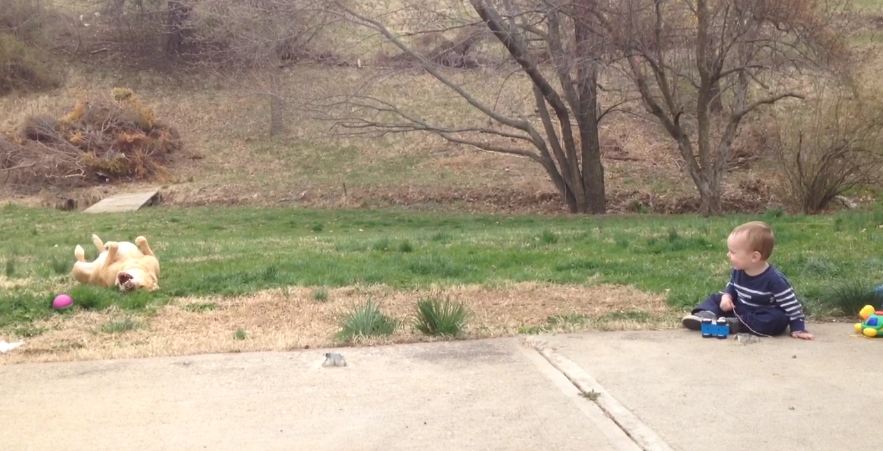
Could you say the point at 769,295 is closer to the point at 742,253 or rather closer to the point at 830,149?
the point at 742,253

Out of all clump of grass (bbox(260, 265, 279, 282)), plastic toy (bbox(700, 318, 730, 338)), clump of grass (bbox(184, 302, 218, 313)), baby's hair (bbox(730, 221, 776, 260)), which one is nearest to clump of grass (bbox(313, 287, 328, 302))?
clump of grass (bbox(184, 302, 218, 313))

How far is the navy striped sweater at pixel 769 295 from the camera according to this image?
5.80m

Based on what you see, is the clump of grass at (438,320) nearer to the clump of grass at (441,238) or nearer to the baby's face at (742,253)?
the baby's face at (742,253)

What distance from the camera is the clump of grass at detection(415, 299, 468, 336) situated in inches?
231

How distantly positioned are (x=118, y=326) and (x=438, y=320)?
237cm

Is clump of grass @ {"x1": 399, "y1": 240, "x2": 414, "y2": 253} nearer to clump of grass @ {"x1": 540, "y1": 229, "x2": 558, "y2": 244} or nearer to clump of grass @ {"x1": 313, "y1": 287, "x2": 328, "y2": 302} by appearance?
clump of grass @ {"x1": 540, "y1": 229, "x2": 558, "y2": 244}

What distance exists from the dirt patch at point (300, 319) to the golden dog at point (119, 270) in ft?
1.97

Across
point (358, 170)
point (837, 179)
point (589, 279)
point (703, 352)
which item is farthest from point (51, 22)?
point (703, 352)

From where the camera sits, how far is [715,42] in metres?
16.3

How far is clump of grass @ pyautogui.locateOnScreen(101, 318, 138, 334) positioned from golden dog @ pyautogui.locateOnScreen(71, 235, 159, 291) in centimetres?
135

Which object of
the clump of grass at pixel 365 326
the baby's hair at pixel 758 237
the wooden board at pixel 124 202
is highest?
the wooden board at pixel 124 202

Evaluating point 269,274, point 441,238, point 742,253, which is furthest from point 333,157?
point 742,253

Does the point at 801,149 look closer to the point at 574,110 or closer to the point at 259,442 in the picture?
the point at 574,110

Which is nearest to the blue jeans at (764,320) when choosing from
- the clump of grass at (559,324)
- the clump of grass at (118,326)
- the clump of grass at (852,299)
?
the clump of grass at (852,299)
